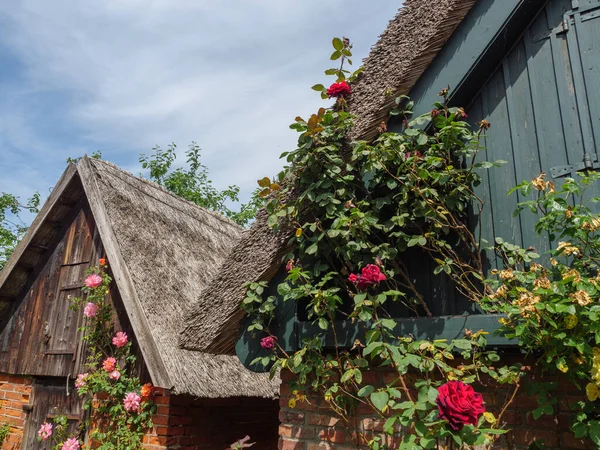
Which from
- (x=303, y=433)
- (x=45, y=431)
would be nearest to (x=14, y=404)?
(x=45, y=431)

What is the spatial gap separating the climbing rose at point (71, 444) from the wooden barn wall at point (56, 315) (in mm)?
735

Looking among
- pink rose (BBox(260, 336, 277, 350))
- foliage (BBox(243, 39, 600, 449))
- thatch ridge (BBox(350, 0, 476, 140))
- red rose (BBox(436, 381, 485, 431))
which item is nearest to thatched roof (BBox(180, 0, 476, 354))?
thatch ridge (BBox(350, 0, 476, 140))

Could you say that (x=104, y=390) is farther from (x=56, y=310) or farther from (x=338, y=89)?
(x=338, y=89)

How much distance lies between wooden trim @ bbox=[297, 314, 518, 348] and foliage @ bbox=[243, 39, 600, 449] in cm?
4

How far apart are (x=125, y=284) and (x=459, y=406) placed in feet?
13.5

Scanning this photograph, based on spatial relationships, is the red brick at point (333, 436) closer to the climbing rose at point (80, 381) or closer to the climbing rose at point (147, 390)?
the climbing rose at point (147, 390)

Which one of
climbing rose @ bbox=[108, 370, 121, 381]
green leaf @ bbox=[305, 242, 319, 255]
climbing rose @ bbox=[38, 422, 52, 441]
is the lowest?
climbing rose @ bbox=[38, 422, 52, 441]

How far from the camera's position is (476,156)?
300cm

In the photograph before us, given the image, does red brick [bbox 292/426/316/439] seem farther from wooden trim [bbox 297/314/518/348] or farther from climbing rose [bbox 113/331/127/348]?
climbing rose [bbox 113/331/127/348]

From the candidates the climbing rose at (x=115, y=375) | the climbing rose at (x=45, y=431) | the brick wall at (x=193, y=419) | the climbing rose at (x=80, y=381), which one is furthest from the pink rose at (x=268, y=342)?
the climbing rose at (x=45, y=431)

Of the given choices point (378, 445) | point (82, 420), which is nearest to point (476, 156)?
point (378, 445)

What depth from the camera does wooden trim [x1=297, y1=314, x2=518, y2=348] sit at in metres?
2.40

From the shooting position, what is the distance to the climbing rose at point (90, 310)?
5.46m

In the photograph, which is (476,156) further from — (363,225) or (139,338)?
(139,338)
